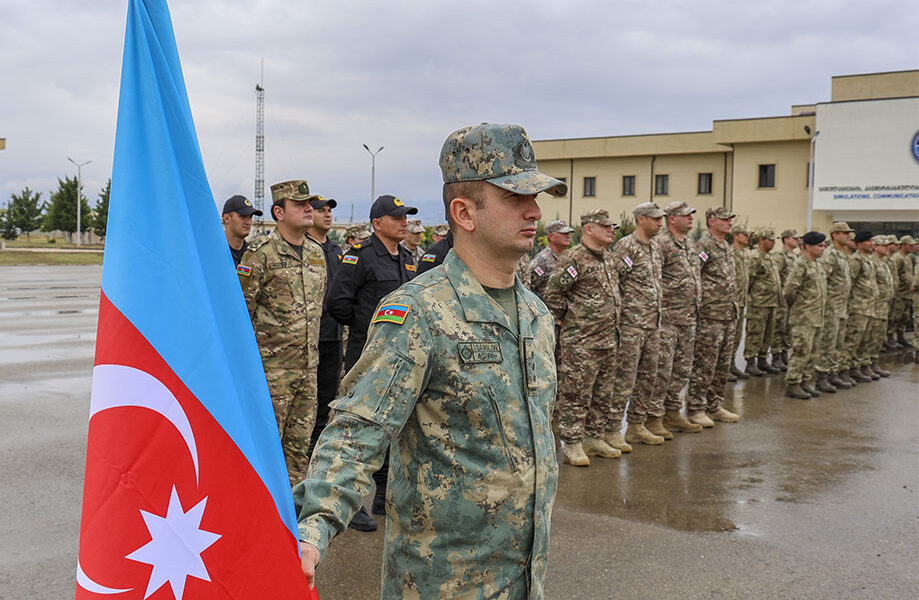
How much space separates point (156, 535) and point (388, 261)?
3.90 m

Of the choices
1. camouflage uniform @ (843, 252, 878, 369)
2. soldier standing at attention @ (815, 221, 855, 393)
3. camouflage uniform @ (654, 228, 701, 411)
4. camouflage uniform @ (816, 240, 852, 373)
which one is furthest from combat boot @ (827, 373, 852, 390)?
camouflage uniform @ (654, 228, 701, 411)

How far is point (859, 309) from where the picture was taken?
38.1 feet

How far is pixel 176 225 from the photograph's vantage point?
5.91ft

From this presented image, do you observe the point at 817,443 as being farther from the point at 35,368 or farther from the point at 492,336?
the point at 35,368

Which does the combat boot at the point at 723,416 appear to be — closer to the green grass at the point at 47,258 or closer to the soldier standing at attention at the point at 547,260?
the soldier standing at attention at the point at 547,260

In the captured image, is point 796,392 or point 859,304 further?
point 859,304

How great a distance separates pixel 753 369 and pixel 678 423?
4.25 meters

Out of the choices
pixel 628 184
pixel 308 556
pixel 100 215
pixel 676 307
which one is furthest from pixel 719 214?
pixel 100 215

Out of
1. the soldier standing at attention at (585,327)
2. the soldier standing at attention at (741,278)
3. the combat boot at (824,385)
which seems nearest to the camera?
the soldier standing at attention at (585,327)

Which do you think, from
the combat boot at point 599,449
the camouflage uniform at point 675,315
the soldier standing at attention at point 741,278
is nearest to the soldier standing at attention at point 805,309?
the soldier standing at attention at point 741,278

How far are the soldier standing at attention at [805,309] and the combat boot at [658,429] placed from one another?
3156 mm

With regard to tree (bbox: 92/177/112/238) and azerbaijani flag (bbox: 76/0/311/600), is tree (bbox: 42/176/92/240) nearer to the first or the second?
tree (bbox: 92/177/112/238)

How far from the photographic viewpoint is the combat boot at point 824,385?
10477 millimetres

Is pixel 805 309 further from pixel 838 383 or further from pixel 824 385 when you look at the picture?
pixel 838 383
